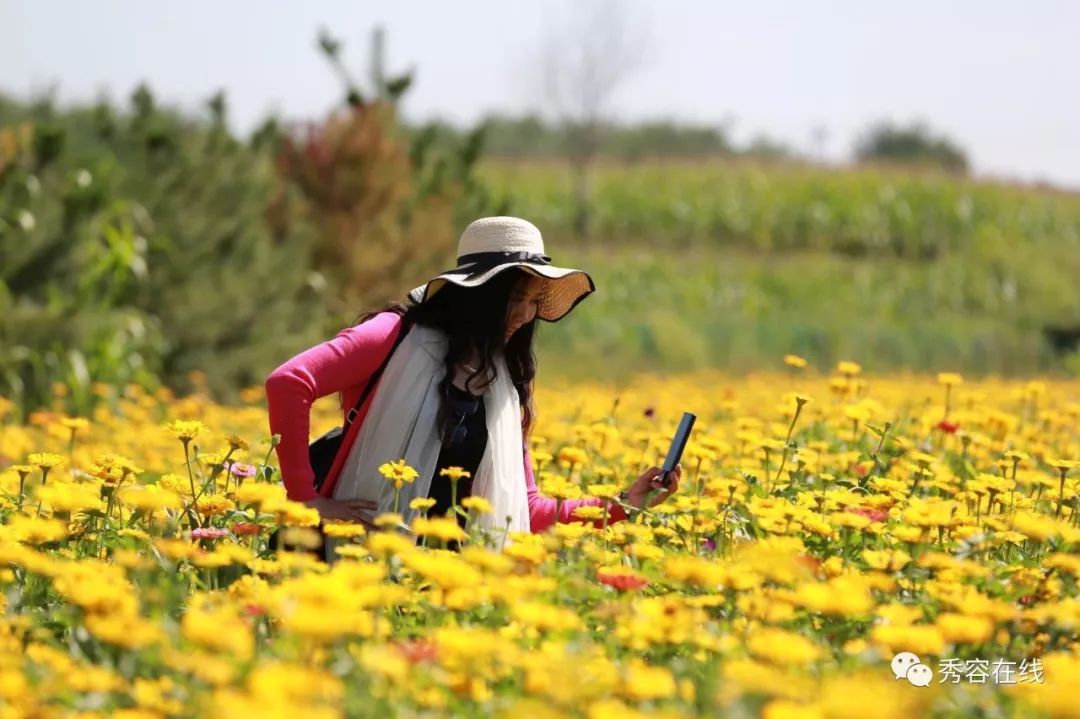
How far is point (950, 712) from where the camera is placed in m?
2.17

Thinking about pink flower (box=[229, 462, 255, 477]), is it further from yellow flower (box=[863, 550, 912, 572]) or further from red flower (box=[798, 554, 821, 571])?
yellow flower (box=[863, 550, 912, 572])

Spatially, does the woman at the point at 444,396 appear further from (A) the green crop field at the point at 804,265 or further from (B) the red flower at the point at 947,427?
(A) the green crop field at the point at 804,265

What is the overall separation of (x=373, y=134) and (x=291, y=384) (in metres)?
8.97

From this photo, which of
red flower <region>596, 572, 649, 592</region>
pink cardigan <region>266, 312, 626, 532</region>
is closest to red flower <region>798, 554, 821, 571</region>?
red flower <region>596, 572, 649, 592</region>

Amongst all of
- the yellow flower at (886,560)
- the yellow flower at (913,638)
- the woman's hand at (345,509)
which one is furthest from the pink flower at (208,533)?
the yellow flower at (913,638)

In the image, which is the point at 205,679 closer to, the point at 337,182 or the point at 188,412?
the point at 188,412

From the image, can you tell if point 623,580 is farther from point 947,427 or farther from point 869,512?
point 947,427

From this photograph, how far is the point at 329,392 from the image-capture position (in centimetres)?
348

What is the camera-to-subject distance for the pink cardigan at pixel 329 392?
3316 mm

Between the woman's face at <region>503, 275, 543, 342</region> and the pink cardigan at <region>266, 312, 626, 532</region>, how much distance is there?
0.28m

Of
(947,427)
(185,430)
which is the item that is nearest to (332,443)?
(185,430)

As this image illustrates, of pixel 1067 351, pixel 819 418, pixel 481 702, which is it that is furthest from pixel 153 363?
pixel 1067 351

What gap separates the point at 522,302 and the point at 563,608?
136 centimetres

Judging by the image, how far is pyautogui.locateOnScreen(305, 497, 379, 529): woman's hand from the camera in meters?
3.33
